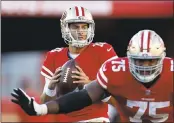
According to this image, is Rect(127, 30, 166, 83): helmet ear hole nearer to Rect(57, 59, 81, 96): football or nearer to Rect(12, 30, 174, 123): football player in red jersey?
Rect(12, 30, 174, 123): football player in red jersey

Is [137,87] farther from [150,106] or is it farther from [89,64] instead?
[89,64]

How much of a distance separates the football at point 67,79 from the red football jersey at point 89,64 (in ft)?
0.52

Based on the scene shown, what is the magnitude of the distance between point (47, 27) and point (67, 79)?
29.8 ft

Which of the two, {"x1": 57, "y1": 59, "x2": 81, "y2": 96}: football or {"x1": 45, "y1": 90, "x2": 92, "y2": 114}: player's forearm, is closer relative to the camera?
{"x1": 45, "y1": 90, "x2": 92, "y2": 114}: player's forearm

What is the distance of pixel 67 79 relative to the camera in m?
5.58

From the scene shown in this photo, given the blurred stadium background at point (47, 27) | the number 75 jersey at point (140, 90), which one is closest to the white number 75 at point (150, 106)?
the number 75 jersey at point (140, 90)

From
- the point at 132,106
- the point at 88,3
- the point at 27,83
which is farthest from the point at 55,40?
the point at 132,106

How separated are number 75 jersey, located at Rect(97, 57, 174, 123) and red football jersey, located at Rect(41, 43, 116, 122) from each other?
0.77m

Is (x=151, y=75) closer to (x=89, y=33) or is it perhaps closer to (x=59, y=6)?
(x=89, y=33)

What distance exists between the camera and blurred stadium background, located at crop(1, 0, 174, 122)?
1177 centimetres

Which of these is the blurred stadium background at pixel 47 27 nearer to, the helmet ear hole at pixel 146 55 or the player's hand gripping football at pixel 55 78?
the player's hand gripping football at pixel 55 78

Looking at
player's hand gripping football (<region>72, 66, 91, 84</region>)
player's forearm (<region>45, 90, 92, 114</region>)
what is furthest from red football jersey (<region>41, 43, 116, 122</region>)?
player's forearm (<region>45, 90, 92, 114</region>)

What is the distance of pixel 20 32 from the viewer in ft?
47.4

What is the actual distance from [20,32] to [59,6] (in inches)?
56.8
